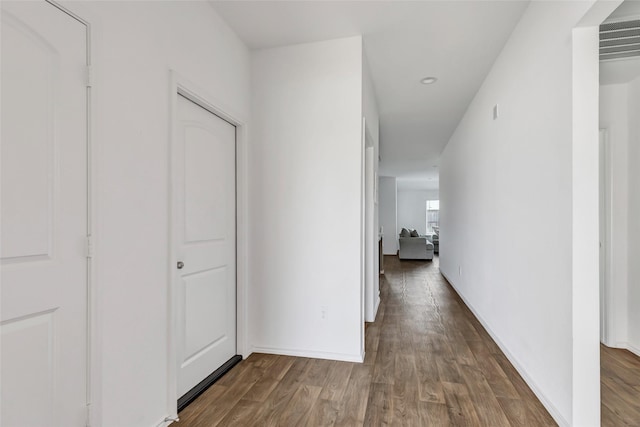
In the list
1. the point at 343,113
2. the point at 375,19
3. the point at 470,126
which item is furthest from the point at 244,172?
the point at 470,126

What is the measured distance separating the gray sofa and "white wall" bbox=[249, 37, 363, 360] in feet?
23.9

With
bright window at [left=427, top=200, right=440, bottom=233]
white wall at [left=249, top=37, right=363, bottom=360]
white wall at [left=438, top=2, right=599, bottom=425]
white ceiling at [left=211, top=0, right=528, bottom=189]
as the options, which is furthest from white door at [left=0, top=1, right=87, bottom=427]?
bright window at [left=427, top=200, right=440, bottom=233]

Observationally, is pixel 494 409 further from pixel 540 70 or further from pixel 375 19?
pixel 375 19

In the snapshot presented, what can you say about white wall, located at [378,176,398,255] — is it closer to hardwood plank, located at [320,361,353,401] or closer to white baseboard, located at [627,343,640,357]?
white baseboard, located at [627,343,640,357]

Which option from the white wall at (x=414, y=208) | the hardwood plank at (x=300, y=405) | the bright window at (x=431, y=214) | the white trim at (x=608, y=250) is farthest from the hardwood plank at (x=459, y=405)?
the bright window at (x=431, y=214)

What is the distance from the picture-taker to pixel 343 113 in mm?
2785

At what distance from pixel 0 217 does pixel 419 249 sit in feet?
31.2

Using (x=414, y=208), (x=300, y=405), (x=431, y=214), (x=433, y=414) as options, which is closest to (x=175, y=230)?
(x=300, y=405)

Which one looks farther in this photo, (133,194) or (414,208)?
(414,208)

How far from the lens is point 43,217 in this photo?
1283 mm

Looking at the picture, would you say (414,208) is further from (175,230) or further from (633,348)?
(175,230)

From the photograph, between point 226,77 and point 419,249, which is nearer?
point 226,77

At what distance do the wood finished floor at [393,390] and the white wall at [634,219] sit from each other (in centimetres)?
37

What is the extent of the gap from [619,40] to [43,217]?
3385 mm
